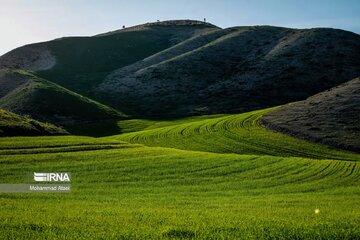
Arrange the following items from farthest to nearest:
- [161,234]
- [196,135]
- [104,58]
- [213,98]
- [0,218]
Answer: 1. [104,58]
2. [213,98]
3. [196,135]
4. [0,218]
5. [161,234]

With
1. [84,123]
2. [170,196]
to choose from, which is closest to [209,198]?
[170,196]

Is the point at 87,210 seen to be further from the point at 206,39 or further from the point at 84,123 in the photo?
the point at 206,39

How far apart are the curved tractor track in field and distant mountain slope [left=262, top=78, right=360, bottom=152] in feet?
8.04

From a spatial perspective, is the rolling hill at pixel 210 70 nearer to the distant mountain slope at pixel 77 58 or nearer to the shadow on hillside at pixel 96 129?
the distant mountain slope at pixel 77 58

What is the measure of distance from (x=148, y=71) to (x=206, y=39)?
43.8 metres

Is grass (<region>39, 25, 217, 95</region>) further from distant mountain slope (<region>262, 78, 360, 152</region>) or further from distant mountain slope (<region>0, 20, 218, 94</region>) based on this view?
distant mountain slope (<region>262, 78, 360, 152</region>)

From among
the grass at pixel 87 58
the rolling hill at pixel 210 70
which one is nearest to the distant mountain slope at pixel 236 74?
the rolling hill at pixel 210 70

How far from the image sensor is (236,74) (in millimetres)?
136750

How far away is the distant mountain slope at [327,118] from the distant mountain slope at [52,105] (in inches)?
1719

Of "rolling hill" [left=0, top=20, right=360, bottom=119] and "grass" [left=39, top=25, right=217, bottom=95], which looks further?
"grass" [left=39, top=25, right=217, bottom=95]

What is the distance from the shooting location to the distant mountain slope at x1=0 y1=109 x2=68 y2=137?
56.7 m

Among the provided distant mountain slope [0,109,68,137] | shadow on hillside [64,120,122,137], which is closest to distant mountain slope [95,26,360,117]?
shadow on hillside [64,120,122,137]

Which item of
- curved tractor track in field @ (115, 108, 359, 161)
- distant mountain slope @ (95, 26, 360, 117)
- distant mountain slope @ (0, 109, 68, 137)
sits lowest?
curved tractor track in field @ (115, 108, 359, 161)

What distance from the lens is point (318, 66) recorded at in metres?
136
